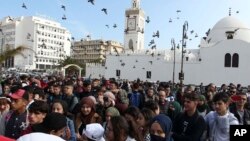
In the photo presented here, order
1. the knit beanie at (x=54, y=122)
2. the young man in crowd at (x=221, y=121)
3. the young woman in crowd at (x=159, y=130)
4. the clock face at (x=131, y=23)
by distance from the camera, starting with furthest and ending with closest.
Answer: the clock face at (x=131, y=23) → the young man in crowd at (x=221, y=121) → the young woman in crowd at (x=159, y=130) → the knit beanie at (x=54, y=122)

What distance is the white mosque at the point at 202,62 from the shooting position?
4412cm

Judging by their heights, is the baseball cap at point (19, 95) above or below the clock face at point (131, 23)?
below

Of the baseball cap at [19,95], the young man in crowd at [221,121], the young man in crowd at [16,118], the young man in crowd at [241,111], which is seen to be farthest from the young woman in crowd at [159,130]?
the young man in crowd at [241,111]

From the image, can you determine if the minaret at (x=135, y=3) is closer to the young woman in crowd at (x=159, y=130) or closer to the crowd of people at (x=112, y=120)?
the crowd of people at (x=112, y=120)

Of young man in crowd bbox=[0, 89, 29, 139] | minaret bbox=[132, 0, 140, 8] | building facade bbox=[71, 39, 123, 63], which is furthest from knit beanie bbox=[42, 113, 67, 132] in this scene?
building facade bbox=[71, 39, 123, 63]

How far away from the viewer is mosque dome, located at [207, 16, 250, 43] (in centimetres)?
5209

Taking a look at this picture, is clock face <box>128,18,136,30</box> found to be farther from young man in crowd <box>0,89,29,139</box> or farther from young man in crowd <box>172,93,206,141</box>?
young man in crowd <box>0,89,29,139</box>

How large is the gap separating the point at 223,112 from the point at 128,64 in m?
46.9

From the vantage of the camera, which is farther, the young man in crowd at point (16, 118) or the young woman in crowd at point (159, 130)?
the young man in crowd at point (16, 118)

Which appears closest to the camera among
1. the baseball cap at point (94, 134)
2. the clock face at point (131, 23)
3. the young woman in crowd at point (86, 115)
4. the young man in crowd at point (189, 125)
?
the baseball cap at point (94, 134)

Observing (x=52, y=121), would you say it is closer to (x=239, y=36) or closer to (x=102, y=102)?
(x=102, y=102)

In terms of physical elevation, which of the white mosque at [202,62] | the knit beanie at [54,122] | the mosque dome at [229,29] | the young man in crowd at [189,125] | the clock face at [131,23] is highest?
the clock face at [131,23]

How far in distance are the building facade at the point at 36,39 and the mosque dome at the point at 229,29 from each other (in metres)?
40.3

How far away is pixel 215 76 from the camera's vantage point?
1788 inches
